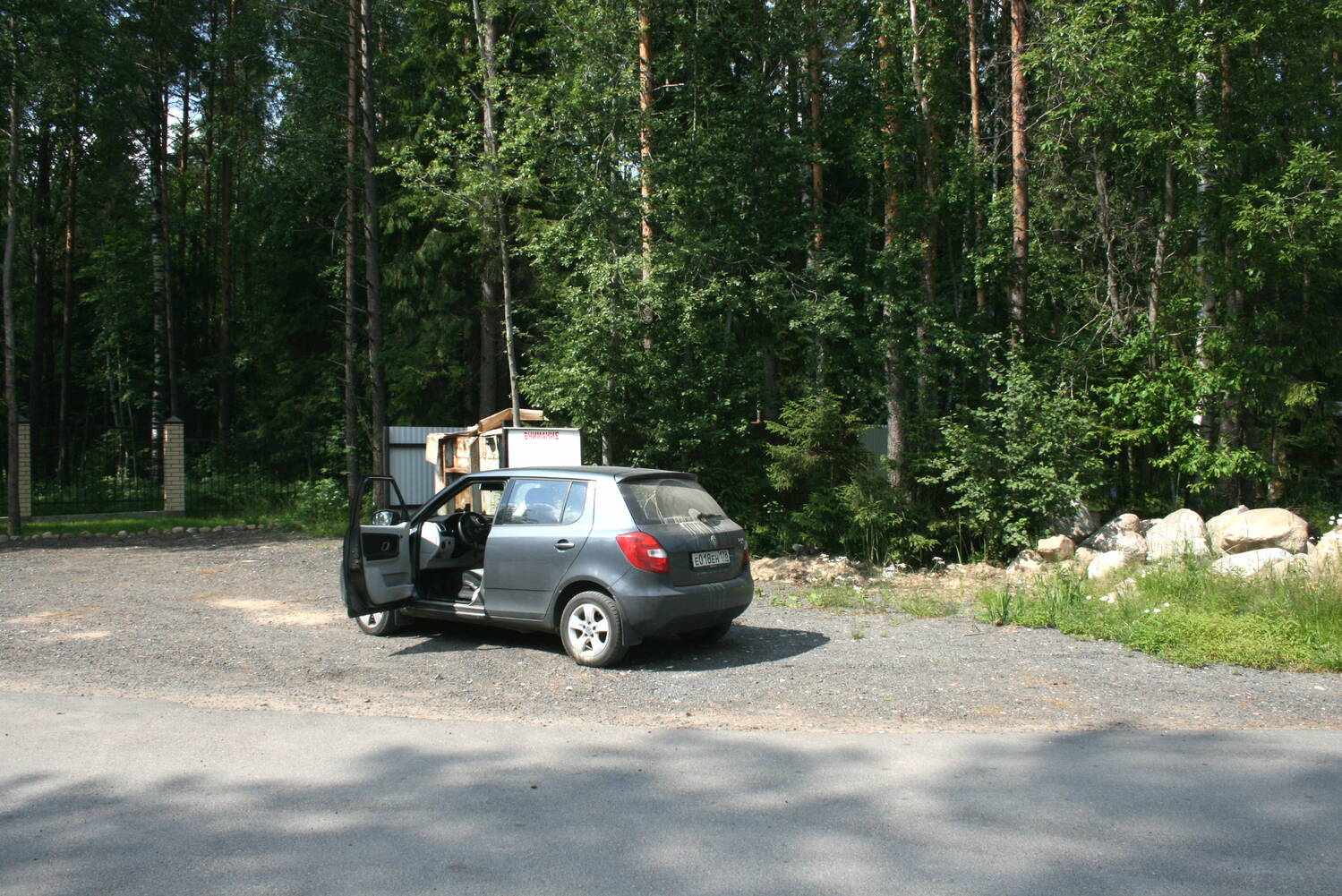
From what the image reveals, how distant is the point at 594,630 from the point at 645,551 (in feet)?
2.57

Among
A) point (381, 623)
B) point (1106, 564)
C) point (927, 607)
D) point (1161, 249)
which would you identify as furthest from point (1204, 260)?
point (381, 623)

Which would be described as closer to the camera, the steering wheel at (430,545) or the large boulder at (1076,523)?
the steering wheel at (430,545)

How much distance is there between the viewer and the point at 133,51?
87.7 ft

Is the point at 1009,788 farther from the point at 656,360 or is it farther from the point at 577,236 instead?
the point at 577,236

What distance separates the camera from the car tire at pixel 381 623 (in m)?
8.92

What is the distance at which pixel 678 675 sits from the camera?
7449mm

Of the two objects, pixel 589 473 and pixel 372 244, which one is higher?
pixel 372 244

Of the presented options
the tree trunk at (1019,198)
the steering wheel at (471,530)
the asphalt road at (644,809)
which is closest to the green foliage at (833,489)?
the tree trunk at (1019,198)

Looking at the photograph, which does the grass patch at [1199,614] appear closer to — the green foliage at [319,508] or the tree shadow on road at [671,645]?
the tree shadow on road at [671,645]

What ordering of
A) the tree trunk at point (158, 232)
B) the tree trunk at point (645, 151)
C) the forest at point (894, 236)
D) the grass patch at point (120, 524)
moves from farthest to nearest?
the tree trunk at point (158, 232), the grass patch at point (120, 524), the tree trunk at point (645, 151), the forest at point (894, 236)

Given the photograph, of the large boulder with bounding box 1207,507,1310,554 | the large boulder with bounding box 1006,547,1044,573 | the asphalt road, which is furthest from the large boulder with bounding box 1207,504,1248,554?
the asphalt road

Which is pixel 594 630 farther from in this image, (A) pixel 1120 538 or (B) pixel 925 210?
(B) pixel 925 210

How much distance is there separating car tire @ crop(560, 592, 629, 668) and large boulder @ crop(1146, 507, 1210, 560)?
950cm

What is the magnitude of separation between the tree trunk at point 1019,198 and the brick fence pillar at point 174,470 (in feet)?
61.9
